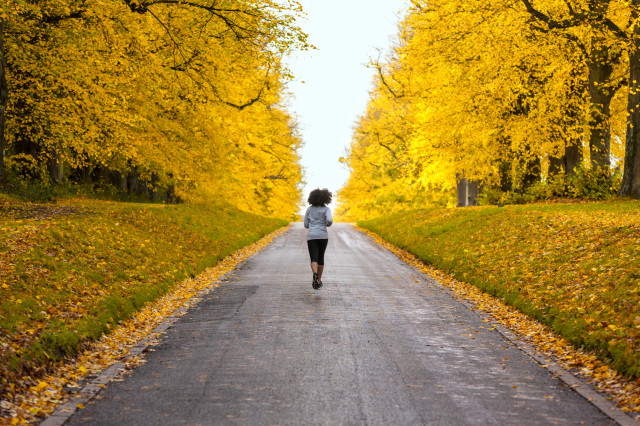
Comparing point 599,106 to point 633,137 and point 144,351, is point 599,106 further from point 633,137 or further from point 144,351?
point 144,351

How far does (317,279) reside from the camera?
1267 cm

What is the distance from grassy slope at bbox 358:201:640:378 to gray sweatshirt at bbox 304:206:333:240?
11.5 ft

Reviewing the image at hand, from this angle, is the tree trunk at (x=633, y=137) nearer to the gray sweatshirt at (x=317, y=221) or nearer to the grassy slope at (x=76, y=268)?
the gray sweatshirt at (x=317, y=221)

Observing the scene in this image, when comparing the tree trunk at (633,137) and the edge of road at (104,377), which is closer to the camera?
the edge of road at (104,377)

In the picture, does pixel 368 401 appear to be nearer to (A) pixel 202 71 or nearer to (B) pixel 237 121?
(A) pixel 202 71

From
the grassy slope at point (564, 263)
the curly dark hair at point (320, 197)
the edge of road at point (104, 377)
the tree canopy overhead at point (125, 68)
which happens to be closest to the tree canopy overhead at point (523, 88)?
the grassy slope at point (564, 263)

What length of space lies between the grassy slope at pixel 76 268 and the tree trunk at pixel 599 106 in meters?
13.0

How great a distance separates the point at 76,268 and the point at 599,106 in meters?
17.3

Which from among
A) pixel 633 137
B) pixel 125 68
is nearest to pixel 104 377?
pixel 125 68

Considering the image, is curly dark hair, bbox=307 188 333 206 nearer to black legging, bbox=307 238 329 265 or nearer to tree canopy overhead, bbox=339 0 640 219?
black legging, bbox=307 238 329 265

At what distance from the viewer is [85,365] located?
702 centimetres

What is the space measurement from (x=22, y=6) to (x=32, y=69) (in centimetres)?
275

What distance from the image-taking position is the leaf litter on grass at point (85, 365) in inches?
215

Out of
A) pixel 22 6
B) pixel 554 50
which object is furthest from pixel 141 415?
pixel 554 50
